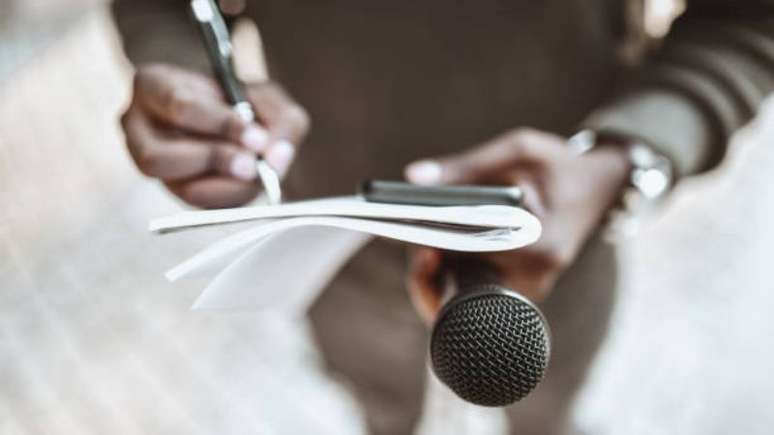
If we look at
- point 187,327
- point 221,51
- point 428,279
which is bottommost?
point 187,327

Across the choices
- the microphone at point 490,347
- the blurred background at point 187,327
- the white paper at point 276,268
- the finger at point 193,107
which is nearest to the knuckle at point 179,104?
the finger at point 193,107

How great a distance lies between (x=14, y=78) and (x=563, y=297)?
77 centimetres

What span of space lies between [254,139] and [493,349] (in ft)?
0.81

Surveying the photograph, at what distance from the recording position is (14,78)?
1.05 metres

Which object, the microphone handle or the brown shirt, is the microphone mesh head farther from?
the brown shirt

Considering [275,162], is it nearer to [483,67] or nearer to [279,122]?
[279,122]

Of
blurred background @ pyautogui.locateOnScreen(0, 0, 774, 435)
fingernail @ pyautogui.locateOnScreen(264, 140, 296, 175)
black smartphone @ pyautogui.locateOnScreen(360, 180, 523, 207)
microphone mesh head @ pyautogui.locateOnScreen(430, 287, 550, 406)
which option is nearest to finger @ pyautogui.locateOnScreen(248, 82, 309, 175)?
fingernail @ pyautogui.locateOnScreen(264, 140, 296, 175)

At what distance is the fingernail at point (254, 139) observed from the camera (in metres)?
0.52

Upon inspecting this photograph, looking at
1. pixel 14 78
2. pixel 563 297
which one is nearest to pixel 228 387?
pixel 14 78

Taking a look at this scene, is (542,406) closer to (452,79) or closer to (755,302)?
(452,79)

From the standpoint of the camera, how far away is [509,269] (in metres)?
0.52

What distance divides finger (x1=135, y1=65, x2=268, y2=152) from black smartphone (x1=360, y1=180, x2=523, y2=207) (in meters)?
0.12

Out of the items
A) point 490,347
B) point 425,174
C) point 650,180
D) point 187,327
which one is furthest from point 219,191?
point 187,327

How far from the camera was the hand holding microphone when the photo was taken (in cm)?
34
